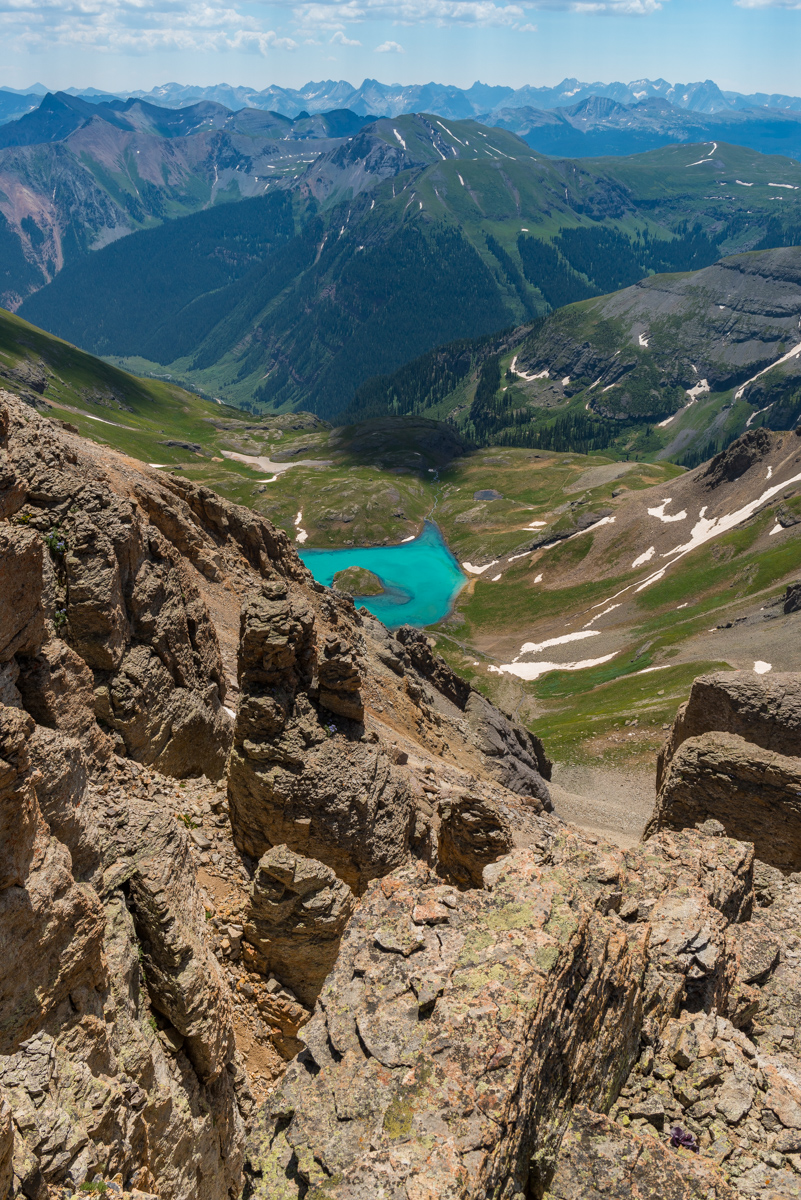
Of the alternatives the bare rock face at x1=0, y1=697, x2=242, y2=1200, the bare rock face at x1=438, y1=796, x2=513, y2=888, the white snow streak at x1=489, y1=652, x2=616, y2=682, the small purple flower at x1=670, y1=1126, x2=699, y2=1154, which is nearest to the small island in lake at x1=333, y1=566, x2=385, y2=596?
the white snow streak at x1=489, y1=652, x2=616, y2=682

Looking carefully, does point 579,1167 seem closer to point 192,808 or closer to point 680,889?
point 680,889

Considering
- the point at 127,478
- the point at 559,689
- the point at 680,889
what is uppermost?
the point at 127,478

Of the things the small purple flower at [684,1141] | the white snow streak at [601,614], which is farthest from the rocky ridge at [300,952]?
the white snow streak at [601,614]

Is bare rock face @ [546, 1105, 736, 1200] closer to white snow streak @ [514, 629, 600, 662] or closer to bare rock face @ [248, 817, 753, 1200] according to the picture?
bare rock face @ [248, 817, 753, 1200]

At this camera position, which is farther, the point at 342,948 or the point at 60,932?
the point at 342,948

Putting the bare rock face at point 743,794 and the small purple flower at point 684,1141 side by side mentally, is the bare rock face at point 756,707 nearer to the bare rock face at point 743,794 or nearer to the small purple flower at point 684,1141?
the bare rock face at point 743,794

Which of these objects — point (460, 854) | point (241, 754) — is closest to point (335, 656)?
point (241, 754)
